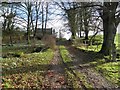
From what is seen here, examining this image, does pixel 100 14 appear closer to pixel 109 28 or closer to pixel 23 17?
pixel 109 28

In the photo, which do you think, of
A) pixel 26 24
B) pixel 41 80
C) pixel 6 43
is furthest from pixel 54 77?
pixel 26 24

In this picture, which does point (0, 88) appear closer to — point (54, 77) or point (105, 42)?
point (54, 77)

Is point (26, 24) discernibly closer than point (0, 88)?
No

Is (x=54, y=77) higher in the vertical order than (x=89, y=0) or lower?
lower

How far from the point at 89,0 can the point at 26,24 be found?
81.2 ft

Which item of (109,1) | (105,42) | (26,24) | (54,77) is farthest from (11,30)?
(54,77)

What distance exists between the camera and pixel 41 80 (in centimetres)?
909

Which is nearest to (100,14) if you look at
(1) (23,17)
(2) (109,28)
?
(2) (109,28)

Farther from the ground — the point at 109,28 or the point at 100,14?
the point at 100,14

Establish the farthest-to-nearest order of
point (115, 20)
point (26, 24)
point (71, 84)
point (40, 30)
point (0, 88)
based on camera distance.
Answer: point (40, 30) → point (26, 24) → point (115, 20) → point (71, 84) → point (0, 88)

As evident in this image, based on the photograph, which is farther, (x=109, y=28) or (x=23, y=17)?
(x=23, y=17)

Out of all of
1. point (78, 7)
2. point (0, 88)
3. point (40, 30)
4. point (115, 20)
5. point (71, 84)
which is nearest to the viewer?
point (0, 88)

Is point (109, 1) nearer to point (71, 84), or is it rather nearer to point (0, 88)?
point (71, 84)

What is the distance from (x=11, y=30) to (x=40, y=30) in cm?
1622
